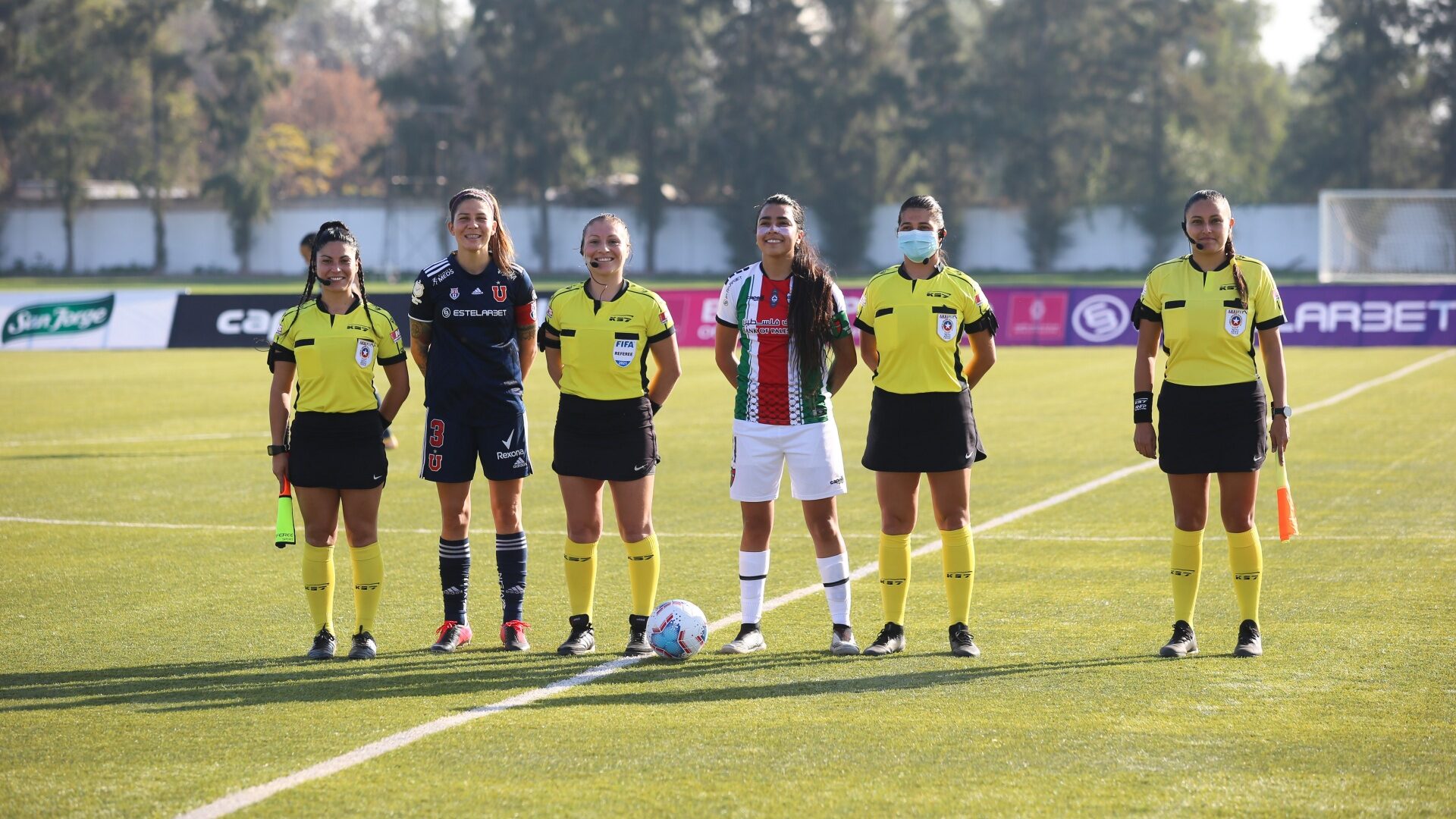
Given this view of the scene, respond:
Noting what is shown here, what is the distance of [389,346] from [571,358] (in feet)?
2.79

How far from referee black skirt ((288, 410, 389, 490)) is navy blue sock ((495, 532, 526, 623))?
0.66 m

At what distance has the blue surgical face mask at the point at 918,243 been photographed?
7137mm

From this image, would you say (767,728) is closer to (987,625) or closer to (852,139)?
(987,625)

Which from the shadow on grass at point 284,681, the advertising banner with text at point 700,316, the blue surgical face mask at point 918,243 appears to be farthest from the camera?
the advertising banner with text at point 700,316

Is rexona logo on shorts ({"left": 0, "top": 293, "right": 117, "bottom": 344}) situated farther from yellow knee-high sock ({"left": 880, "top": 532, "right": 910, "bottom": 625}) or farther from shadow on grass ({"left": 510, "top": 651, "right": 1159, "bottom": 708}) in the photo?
yellow knee-high sock ({"left": 880, "top": 532, "right": 910, "bottom": 625})

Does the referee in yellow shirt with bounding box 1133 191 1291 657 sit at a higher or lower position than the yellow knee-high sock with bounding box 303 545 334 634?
higher

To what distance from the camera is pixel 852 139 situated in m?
73.4

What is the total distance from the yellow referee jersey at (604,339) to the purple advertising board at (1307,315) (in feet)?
76.3

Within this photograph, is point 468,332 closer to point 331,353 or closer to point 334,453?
point 331,353

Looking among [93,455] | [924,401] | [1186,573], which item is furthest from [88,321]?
[1186,573]

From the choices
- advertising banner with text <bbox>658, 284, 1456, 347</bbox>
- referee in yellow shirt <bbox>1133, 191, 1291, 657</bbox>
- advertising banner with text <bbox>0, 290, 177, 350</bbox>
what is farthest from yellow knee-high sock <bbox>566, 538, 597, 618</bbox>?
advertising banner with text <bbox>0, 290, 177, 350</bbox>

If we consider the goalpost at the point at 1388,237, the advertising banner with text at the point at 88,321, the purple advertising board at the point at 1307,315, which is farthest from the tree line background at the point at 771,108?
the advertising banner with text at the point at 88,321

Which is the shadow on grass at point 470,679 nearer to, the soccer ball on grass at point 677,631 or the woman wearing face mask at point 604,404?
the soccer ball on grass at point 677,631

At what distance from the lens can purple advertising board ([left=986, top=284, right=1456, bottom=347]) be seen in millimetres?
29203
